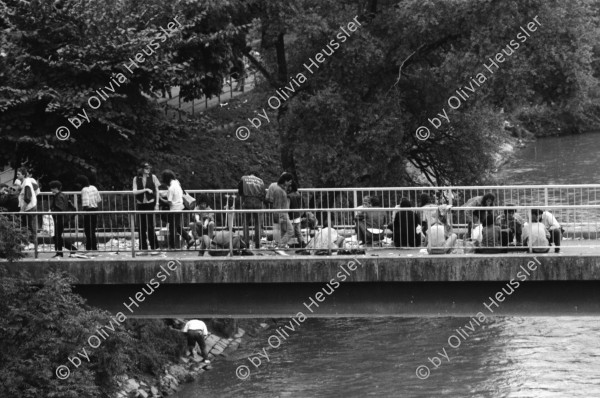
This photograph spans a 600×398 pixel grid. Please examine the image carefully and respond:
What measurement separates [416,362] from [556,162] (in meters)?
34.5

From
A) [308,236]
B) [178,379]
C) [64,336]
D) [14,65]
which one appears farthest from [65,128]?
[308,236]

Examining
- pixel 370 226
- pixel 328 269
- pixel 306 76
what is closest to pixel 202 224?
pixel 328 269

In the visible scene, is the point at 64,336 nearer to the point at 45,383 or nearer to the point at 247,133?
the point at 45,383

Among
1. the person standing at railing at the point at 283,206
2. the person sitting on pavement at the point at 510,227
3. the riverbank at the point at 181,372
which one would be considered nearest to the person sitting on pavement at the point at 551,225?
the person sitting on pavement at the point at 510,227

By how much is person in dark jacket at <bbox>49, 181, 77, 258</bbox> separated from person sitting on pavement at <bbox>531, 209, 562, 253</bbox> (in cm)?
758

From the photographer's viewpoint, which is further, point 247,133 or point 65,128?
point 247,133

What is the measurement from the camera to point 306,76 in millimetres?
37719

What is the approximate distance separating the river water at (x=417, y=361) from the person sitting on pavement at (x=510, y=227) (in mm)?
7103

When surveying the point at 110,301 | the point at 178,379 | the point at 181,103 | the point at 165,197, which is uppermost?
the point at 181,103

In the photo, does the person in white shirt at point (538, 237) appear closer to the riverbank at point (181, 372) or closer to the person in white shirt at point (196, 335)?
the riverbank at point (181, 372)

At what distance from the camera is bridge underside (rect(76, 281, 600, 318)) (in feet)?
68.4

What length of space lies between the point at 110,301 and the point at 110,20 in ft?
38.4

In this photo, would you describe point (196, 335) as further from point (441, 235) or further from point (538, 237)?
point (538, 237)

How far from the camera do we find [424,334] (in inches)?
1345
